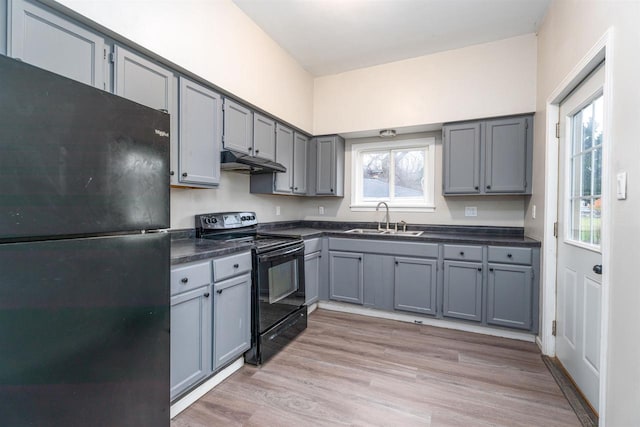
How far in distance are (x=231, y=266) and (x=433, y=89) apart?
9.19ft

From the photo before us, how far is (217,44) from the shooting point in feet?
7.45

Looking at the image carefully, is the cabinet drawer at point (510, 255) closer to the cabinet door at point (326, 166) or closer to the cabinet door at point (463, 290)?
the cabinet door at point (463, 290)

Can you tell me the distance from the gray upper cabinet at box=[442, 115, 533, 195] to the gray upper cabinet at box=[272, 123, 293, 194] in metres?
1.72

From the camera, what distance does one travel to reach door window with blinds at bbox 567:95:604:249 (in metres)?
1.68

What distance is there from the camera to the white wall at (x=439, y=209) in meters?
3.08

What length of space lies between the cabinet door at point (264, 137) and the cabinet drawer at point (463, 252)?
2.02 m

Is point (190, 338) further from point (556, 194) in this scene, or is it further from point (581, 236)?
point (556, 194)

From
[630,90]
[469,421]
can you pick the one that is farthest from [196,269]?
[630,90]

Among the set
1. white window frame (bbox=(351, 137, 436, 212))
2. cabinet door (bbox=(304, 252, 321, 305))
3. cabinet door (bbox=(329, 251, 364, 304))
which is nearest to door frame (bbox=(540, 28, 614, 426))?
white window frame (bbox=(351, 137, 436, 212))

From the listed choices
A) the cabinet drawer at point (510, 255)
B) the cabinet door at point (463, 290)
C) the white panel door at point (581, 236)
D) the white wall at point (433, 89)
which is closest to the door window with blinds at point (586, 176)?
the white panel door at point (581, 236)

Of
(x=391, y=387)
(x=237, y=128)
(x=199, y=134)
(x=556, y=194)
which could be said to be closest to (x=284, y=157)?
(x=237, y=128)

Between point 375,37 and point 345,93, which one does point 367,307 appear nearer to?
point 345,93

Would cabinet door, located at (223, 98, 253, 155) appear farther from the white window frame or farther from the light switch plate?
the light switch plate

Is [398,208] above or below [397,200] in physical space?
below
